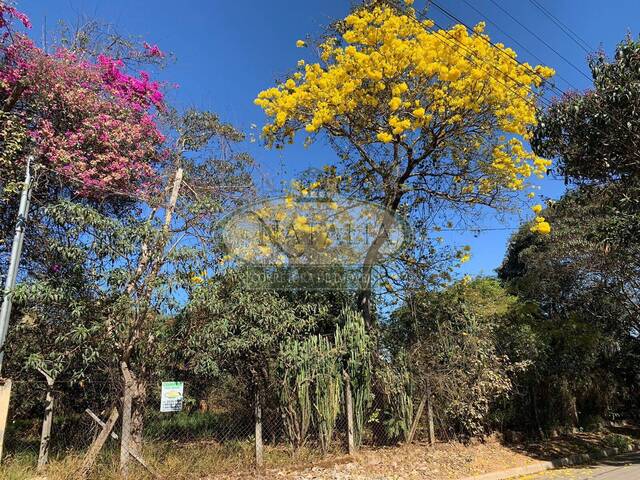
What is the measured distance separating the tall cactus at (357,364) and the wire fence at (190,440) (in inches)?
2.8

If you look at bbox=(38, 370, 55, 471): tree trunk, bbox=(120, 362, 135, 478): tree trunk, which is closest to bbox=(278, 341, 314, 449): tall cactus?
bbox=(120, 362, 135, 478): tree trunk

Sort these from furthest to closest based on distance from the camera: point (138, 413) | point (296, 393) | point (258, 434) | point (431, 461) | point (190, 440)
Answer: point (431, 461) < point (296, 393) < point (190, 440) < point (258, 434) < point (138, 413)

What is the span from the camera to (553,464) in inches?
352

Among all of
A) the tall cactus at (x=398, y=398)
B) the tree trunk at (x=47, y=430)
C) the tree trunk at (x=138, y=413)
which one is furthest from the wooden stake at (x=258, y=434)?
the tree trunk at (x=47, y=430)

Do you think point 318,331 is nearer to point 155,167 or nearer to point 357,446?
point 357,446

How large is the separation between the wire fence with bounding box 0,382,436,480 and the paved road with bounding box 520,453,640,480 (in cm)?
→ 268

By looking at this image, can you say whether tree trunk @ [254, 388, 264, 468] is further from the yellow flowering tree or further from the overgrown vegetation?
the yellow flowering tree

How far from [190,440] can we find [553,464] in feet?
22.2

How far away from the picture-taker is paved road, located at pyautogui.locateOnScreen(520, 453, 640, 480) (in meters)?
7.80

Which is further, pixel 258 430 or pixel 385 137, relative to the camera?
pixel 385 137

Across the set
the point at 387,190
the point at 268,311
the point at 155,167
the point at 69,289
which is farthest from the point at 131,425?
the point at 387,190

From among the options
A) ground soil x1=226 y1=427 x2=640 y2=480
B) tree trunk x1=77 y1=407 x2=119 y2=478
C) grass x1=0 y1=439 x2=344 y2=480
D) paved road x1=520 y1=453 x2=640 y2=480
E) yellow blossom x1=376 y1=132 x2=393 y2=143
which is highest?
yellow blossom x1=376 y1=132 x2=393 y2=143

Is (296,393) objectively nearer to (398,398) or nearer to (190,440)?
(190,440)

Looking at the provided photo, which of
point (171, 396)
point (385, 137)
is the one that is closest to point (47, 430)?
point (171, 396)
